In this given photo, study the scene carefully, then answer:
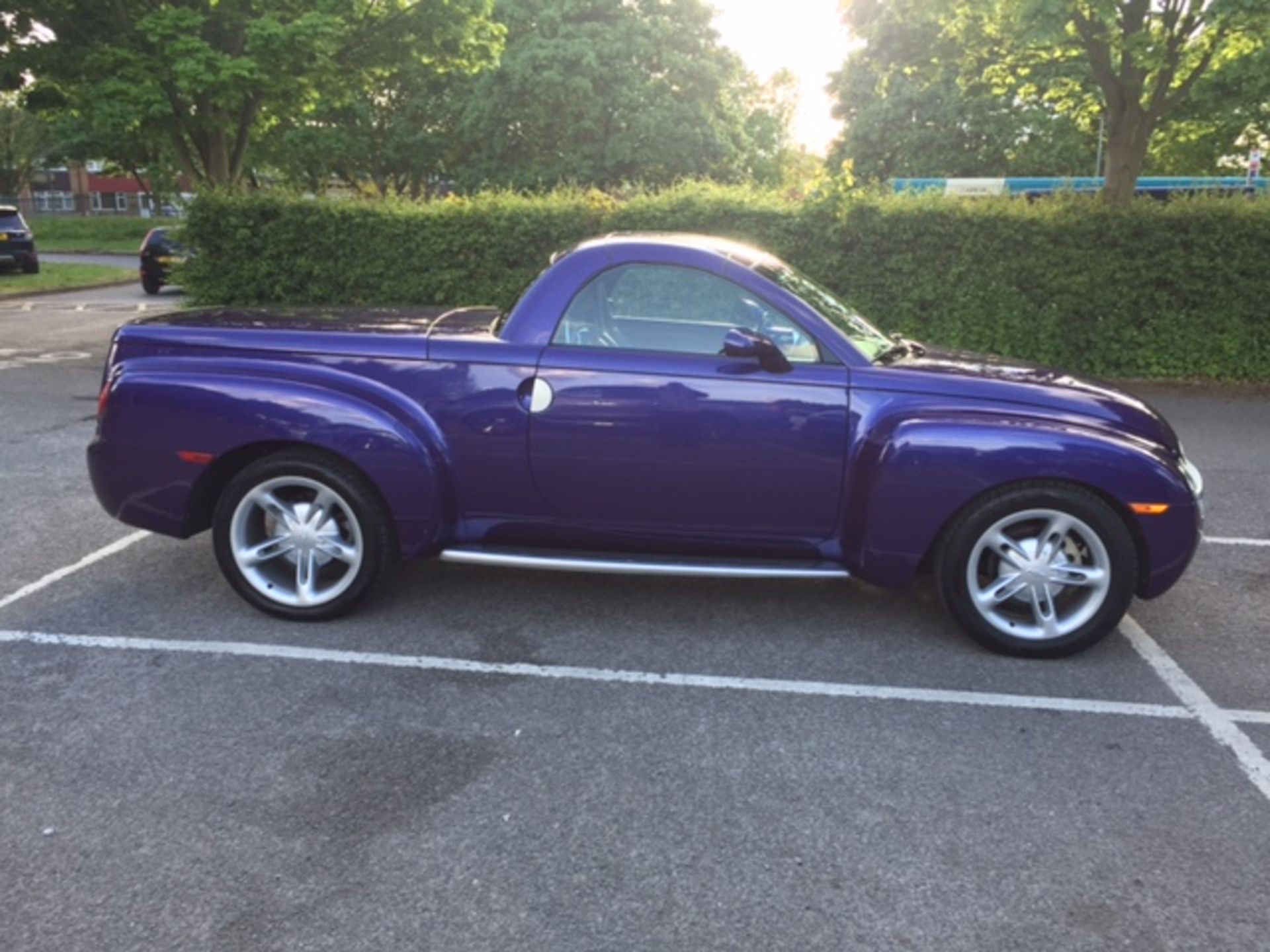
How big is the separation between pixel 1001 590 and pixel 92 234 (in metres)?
49.3

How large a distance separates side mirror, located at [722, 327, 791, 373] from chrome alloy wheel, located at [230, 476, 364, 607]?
1752 mm

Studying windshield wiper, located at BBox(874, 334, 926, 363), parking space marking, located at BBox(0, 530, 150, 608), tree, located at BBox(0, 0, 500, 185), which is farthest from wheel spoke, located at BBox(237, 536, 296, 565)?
tree, located at BBox(0, 0, 500, 185)

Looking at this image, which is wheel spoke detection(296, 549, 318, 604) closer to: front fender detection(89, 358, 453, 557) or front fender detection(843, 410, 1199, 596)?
front fender detection(89, 358, 453, 557)

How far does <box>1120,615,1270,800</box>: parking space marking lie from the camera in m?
3.32

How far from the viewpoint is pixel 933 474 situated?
4043mm

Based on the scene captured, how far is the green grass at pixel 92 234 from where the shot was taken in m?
39.3

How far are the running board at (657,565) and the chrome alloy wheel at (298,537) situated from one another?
17.9 inches

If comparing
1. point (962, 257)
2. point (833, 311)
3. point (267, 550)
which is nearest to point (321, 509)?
point (267, 550)

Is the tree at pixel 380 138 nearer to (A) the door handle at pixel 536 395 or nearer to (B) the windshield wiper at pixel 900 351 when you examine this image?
(B) the windshield wiper at pixel 900 351


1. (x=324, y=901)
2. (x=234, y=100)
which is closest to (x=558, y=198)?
(x=234, y=100)

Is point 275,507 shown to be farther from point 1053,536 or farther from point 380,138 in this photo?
point 380,138

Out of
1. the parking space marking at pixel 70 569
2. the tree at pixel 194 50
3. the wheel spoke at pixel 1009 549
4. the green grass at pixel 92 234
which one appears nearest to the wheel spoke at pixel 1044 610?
the wheel spoke at pixel 1009 549

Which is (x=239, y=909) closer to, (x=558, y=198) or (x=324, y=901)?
(x=324, y=901)

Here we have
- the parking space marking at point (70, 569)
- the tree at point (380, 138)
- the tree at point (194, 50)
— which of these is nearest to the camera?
the parking space marking at point (70, 569)
